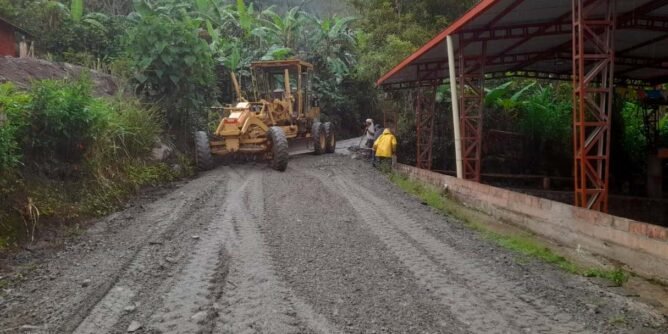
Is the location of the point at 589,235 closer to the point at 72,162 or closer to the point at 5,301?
the point at 5,301

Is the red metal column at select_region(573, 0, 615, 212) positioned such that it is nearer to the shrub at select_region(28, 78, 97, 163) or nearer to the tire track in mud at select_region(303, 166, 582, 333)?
the tire track in mud at select_region(303, 166, 582, 333)

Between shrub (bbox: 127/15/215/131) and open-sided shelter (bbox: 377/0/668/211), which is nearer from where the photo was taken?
open-sided shelter (bbox: 377/0/668/211)

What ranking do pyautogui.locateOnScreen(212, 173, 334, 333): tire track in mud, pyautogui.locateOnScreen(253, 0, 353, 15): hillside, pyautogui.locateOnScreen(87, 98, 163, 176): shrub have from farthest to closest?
pyautogui.locateOnScreen(253, 0, 353, 15): hillside < pyautogui.locateOnScreen(87, 98, 163, 176): shrub < pyautogui.locateOnScreen(212, 173, 334, 333): tire track in mud

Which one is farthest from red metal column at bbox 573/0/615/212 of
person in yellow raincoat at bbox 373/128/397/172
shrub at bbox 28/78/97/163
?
shrub at bbox 28/78/97/163

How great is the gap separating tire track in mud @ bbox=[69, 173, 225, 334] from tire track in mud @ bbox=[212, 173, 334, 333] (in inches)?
32.4

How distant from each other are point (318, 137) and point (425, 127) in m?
3.97

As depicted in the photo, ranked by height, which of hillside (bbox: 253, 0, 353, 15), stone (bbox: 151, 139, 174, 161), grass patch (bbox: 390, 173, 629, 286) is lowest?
grass patch (bbox: 390, 173, 629, 286)

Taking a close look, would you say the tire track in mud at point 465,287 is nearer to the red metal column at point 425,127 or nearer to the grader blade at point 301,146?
the grader blade at point 301,146

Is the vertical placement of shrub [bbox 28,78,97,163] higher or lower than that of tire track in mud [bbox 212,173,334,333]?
higher

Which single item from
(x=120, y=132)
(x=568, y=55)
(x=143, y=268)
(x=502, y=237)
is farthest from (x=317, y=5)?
(x=143, y=268)

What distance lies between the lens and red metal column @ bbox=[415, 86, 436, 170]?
17830 millimetres

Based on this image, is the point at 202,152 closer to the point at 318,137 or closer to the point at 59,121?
the point at 318,137

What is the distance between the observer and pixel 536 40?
13.9 m

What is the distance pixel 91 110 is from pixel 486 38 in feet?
27.3
